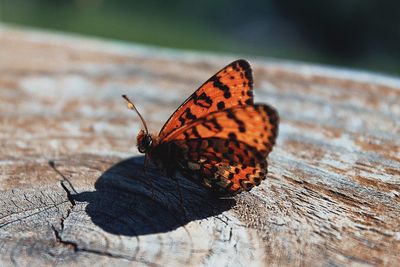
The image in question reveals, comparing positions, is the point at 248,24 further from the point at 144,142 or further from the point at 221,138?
the point at 221,138

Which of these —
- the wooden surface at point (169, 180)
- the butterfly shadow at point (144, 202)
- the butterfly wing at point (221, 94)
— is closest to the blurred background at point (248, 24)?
the wooden surface at point (169, 180)

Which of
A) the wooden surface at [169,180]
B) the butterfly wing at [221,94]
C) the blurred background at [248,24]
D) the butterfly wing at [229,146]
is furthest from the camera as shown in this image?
the blurred background at [248,24]

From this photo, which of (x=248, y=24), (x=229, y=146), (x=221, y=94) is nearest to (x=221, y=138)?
Answer: (x=229, y=146)

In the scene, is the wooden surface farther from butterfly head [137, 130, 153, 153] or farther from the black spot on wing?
the black spot on wing

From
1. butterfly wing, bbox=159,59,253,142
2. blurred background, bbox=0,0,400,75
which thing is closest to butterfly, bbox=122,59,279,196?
butterfly wing, bbox=159,59,253,142

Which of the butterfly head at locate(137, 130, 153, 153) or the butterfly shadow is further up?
the butterfly head at locate(137, 130, 153, 153)

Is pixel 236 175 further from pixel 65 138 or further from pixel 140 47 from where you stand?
pixel 140 47

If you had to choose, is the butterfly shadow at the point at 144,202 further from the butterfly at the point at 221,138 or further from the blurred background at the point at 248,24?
the blurred background at the point at 248,24
